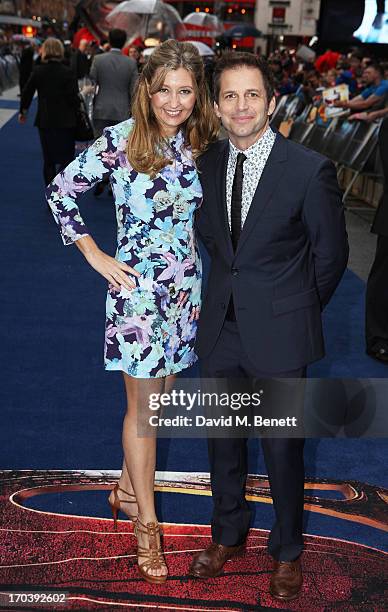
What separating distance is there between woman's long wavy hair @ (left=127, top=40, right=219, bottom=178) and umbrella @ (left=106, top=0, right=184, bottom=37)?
56.1 feet

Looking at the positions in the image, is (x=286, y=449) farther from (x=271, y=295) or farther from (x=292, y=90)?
(x=292, y=90)

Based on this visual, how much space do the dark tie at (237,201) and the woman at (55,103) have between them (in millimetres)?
7261

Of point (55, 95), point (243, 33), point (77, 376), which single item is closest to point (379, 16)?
point (55, 95)

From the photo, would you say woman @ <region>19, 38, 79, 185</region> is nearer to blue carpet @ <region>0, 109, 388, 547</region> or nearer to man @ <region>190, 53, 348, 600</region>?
blue carpet @ <region>0, 109, 388, 547</region>

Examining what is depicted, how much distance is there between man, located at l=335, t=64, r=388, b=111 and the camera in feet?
37.6

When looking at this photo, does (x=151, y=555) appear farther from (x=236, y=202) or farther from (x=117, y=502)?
(x=236, y=202)

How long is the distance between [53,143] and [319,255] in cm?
754

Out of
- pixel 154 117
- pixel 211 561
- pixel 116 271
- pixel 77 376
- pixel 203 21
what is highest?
pixel 154 117

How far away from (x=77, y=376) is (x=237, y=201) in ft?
8.76

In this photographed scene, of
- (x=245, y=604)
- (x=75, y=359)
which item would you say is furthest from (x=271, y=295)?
(x=75, y=359)

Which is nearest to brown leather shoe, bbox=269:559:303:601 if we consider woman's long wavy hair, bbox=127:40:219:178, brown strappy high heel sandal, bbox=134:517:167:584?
brown strappy high heel sandal, bbox=134:517:167:584

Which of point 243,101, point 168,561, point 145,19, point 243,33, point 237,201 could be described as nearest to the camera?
point 243,101

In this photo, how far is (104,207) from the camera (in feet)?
36.2

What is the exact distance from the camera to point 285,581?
312cm
